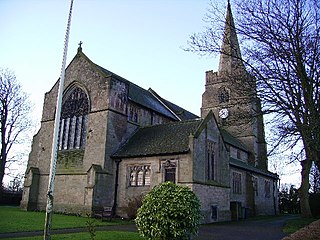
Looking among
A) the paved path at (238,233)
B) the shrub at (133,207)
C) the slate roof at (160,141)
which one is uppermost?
the slate roof at (160,141)

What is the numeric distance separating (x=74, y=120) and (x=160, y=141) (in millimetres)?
9459

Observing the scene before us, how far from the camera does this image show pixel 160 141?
88.6 feet

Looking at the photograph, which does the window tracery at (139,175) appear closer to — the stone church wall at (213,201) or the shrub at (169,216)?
the stone church wall at (213,201)

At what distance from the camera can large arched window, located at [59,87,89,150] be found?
29.8m

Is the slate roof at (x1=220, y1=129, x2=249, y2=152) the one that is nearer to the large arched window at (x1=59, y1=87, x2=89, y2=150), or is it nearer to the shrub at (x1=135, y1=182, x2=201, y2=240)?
the large arched window at (x1=59, y1=87, x2=89, y2=150)

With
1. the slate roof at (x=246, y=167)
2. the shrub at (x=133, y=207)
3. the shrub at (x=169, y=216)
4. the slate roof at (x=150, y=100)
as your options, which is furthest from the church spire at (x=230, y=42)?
the slate roof at (x=246, y=167)

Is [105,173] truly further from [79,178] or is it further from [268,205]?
[268,205]

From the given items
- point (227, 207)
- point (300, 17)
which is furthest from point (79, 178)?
point (300, 17)

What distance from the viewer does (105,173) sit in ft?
87.5

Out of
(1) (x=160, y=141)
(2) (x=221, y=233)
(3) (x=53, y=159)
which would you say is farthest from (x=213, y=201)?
(3) (x=53, y=159)

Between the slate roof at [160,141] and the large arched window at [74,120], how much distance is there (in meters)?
4.54

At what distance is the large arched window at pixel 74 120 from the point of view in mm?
29844

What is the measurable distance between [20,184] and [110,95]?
43300 mm

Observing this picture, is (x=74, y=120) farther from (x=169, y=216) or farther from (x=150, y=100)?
(x=169, y=216)
